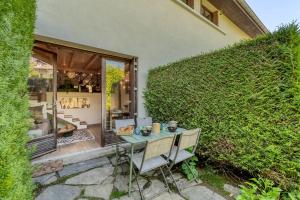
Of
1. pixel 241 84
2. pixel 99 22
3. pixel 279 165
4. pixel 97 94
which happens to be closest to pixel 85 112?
pixel 97 94

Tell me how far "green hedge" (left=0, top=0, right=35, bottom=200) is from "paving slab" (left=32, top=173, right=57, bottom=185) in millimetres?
1410

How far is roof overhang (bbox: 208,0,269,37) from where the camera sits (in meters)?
6.73

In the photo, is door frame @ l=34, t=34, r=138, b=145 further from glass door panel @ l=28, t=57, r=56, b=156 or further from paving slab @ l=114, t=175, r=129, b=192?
paving slab @ l=114, t=175, r=129, b=192

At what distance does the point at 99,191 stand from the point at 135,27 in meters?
4.08

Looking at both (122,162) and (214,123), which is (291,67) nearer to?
(214,123)

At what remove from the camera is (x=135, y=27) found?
4.73 metres

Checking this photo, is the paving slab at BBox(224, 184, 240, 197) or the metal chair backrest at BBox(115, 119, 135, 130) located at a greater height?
the metal chair backrest at BBox(115, 119, 135, 130)

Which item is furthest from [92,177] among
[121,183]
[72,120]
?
[72,120]

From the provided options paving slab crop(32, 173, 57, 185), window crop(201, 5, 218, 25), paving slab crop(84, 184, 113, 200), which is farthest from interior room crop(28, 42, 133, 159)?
window crop(201, 5, 218, 25)

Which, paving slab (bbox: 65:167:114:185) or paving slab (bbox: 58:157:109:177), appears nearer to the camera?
paving slab (bbox: 65:167:114:185)

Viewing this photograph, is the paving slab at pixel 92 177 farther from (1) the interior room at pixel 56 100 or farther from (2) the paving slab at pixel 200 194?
(2) the paving slab at pixel 200 194

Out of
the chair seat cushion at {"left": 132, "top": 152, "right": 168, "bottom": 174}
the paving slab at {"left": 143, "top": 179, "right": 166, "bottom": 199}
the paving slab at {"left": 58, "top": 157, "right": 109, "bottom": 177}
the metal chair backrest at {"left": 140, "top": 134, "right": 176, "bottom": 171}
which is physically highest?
the metal chair backrest at {"left": 140, "top": 134, "right": 176, "bottom": 171}

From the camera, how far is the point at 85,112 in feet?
24.6

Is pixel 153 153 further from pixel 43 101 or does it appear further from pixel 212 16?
pixel 212 16
